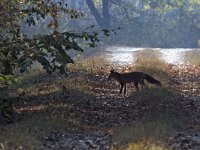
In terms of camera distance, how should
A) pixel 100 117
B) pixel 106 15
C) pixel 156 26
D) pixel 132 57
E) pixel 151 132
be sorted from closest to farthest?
1. pixel 151 132
2. pixel 100 117
3. pixel 132 57
4. pixel 106 15
5. pixel 156 26

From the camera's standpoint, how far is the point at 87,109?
568 inches

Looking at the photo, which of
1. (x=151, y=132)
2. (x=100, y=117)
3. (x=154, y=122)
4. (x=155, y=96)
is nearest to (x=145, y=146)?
(x=151, y=132)

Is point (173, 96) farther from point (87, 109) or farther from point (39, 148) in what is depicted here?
point (39, 148)

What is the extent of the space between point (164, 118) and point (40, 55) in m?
3.40

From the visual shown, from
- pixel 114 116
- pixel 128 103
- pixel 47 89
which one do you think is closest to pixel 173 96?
pixel 128 103

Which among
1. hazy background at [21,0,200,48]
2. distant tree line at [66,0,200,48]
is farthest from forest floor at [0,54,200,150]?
distant tree line at [66,0,200,48]

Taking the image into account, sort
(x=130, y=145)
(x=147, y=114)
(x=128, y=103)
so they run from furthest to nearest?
(x=128, y=103) < (x=147, y=114) < (x=130, y=145)

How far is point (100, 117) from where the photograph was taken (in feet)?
44.8

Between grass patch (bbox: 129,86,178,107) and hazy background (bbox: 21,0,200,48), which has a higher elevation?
grass patch (bbox: 129,86,178,107)

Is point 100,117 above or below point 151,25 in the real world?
above

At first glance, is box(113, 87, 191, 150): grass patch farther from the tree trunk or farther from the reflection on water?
the tree trunk

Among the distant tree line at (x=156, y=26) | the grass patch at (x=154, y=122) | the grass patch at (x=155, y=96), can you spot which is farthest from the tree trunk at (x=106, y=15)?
the grass patch at (x=154, y=122)

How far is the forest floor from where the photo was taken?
33.1 ft

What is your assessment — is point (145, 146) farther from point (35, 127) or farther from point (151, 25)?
point (151, 25)
